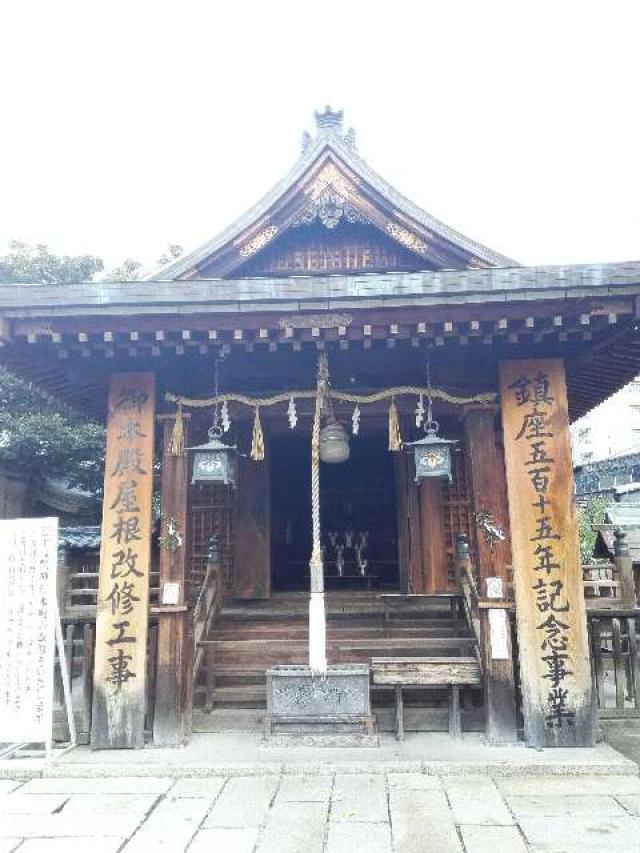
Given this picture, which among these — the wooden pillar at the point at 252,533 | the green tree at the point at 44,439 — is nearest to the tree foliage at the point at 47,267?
the green tree at the point at 44,439

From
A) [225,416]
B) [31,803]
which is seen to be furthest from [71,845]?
[225,416]

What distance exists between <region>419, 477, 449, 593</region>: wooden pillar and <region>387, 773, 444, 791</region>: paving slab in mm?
4097

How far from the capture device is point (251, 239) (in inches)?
389

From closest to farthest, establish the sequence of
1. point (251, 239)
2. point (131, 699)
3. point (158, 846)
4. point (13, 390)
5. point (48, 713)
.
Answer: point (158, 846) → point (48, 713) → point (131, 699) → point (251, 239) → point (13, 390)

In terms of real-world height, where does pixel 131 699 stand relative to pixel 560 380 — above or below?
below

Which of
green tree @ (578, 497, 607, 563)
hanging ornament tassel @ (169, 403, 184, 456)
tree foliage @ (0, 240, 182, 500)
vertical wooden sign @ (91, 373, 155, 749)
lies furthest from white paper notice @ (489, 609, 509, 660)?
tree foliage @ (0, 240, 182, 500)

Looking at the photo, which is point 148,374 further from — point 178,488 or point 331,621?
point 331,621

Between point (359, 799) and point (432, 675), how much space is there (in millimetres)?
1824

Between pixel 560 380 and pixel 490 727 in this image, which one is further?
pixel 560 380

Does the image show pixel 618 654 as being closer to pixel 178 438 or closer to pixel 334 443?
pixel 334 443

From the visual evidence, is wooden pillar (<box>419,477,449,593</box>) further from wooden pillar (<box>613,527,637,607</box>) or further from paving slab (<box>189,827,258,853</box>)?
paving slab (<box>189,827,258,853</box>)

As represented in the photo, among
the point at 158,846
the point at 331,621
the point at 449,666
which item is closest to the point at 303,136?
the point at 331,621

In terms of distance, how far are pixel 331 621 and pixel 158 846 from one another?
483 cm

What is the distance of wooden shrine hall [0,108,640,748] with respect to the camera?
6.23 m
